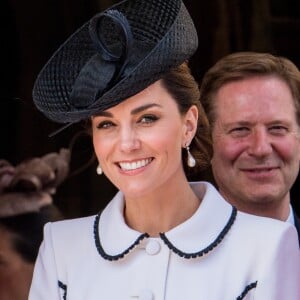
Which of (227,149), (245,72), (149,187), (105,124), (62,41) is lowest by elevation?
(149,187)

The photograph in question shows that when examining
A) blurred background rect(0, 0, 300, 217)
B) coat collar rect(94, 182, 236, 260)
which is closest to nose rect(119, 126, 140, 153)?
coat collar rect(94, 182, 236, 260)

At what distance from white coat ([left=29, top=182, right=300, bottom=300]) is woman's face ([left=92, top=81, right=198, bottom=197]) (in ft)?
0.52

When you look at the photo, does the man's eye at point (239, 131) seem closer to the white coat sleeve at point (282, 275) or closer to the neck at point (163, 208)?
the neck at point (163, 208)

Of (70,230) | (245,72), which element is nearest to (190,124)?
(70,230)

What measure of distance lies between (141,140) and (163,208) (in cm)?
22

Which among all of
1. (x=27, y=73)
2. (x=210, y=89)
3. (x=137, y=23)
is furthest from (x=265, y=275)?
(x=27, y=73)

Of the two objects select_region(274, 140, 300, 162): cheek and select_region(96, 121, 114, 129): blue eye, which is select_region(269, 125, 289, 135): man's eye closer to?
select_region(274, 140, 300, 162): cheek

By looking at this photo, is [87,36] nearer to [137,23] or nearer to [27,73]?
[137,23]

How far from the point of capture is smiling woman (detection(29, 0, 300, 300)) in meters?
2.18

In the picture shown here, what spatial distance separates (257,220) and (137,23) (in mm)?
558

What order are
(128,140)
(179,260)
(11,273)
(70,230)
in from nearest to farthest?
1. (128,140)
2. (179,260)
3. (70,230)
4. (11,273)

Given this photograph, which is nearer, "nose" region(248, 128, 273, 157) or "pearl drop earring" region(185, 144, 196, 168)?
"pearl drop earring" region(185, 144, 196, 168)

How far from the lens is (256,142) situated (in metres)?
2.82

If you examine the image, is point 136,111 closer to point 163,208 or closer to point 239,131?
point 163,208
